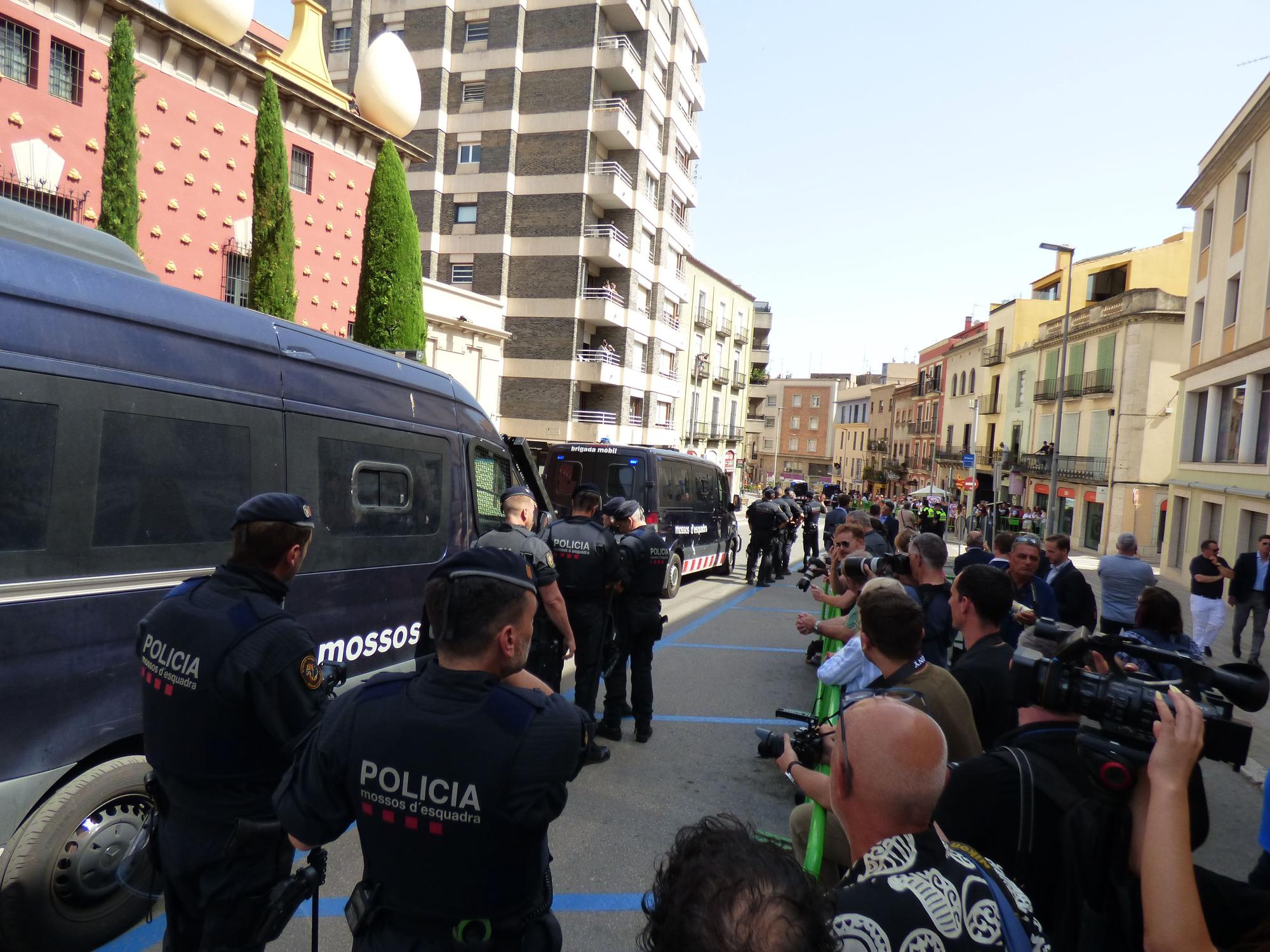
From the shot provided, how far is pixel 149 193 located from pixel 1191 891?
17.2 m

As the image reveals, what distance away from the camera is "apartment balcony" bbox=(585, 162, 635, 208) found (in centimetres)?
3042

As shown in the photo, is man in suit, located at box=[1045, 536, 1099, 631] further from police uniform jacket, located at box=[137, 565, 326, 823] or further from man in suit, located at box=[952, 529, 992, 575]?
police uniform jacket, located at box=[137, 565, 326, 823]

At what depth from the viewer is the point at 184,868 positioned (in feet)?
8.04

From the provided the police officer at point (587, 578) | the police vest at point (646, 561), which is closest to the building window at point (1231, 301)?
the police vest at point (646, 561)

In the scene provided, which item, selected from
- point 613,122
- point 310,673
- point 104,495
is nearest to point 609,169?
point 613,122

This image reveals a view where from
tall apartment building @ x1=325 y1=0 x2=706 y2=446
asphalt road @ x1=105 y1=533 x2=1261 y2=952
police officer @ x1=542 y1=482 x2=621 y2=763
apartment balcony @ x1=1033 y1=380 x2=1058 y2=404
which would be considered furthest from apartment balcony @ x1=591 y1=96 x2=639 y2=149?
Answer: police officer @ x1=542 y1=482 x2=621 y2=763

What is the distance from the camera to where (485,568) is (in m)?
2.08

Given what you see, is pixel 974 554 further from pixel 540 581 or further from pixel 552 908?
pixel 552 908

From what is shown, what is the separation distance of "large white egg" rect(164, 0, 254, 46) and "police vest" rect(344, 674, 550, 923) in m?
17.8

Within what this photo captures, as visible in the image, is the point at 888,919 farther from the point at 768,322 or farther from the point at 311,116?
the point at 768,322

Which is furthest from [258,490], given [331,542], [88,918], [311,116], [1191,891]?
[311,116]

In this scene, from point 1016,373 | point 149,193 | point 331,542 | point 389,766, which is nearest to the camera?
point 389,766

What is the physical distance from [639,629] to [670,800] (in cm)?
136

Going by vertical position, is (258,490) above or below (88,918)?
above
